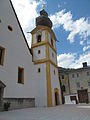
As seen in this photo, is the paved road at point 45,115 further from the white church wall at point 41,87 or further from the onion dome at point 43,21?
the onion dome at point 43,21

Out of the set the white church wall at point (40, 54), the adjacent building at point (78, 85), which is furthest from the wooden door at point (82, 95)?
the white church wall at point (40, 54)

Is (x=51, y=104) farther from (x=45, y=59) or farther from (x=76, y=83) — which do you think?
(x=76, y=83)

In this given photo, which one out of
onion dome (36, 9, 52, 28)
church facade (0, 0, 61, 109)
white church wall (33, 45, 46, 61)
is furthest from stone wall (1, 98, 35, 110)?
onion dome (36, 9, 52, 28)

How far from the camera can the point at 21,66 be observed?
1438 centimetres

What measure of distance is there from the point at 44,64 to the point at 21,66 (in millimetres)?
4487

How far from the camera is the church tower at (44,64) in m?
16.4

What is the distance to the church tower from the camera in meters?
16.4

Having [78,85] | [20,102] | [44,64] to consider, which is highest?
[44,64]

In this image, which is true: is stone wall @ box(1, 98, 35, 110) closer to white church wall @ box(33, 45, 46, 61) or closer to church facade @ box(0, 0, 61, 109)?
church facade @ box(0, 0, 61, 109)

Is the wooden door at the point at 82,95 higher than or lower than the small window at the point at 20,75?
lower

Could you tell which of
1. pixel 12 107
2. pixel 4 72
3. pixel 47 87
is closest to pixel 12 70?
pixel 4 72

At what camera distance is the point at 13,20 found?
48.0 ft

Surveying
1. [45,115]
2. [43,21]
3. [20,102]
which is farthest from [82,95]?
[45,115]

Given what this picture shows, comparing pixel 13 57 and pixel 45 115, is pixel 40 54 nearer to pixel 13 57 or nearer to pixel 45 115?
pixel 13 57
